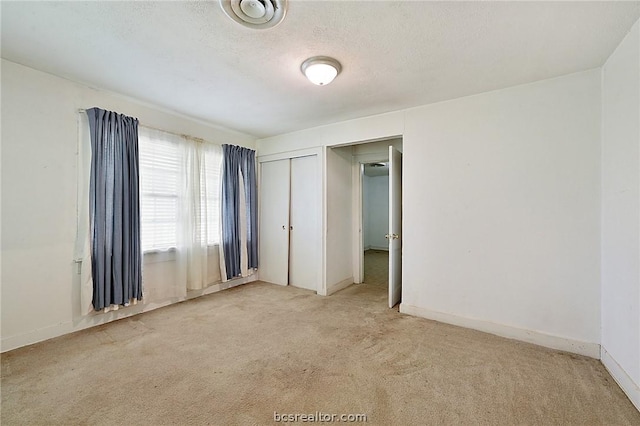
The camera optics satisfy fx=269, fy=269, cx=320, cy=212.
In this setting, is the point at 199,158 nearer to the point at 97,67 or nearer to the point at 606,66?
the point at 97,67

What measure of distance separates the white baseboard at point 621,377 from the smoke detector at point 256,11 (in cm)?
326

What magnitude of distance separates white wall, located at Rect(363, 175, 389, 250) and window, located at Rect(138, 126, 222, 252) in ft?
19.3

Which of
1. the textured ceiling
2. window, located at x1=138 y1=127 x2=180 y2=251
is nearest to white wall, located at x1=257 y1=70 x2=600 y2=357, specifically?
the textured ceiling

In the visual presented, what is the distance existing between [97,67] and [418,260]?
3737mm

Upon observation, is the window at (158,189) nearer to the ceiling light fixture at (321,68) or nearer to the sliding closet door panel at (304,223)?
the sliding closet door panel at (304,223)

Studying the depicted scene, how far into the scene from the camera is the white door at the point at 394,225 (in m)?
3.32

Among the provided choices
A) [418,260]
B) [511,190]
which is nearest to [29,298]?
[418,260]

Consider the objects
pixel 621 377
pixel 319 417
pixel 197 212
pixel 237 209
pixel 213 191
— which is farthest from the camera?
pixel 237 209

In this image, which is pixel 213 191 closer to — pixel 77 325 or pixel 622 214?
pixel 77 325

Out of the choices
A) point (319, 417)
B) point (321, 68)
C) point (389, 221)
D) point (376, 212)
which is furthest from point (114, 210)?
point (376, 212)

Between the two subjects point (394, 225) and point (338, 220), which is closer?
point (394, 225)

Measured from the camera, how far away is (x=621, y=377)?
74.4 inches

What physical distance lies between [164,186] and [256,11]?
8.17 ft

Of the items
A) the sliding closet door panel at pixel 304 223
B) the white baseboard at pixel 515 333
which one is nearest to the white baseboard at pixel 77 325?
the sliding closet door panel at pixel 304 223
